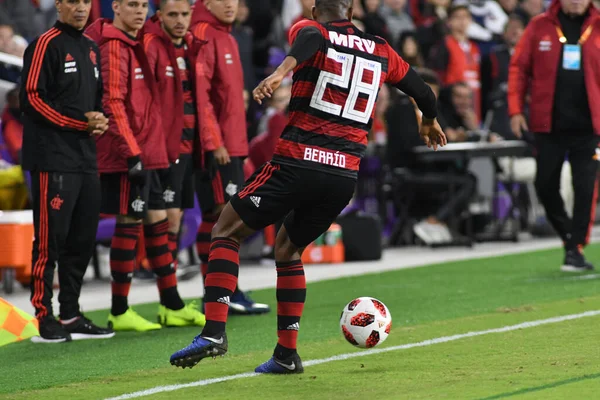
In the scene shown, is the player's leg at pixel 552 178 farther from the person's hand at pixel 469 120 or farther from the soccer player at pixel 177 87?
the person's hand at pixel 469 120

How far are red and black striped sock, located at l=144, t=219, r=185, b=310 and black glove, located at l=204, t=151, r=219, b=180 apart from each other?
1.74ft

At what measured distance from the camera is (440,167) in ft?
55.2

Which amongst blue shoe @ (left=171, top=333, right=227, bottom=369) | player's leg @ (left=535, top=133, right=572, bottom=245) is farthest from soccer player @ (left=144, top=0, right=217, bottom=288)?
player's leg @ (left=535, top=133, right=572, bottom=245)

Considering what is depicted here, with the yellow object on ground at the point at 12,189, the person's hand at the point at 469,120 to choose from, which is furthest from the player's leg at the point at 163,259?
the person's hand at the point at 469,120

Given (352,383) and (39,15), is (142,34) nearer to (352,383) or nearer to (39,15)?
(352,383)

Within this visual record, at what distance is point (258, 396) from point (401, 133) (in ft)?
33.8

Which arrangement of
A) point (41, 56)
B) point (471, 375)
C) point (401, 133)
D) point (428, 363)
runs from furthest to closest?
point (401, 133) → point (41, 56) → point (428, 363) → point (471, 375)

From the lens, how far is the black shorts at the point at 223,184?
9.62m

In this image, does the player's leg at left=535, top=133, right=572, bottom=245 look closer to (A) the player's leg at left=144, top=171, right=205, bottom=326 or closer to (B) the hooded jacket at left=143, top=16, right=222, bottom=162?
(B) the hooded jacket at left=143, top=16, right=222, bottom=162

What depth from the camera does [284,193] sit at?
6.62 metres

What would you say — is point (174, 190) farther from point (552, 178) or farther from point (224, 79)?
point (552, 178)

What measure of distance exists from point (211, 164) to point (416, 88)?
3009 millimetres

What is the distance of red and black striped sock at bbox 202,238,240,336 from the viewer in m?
6.50

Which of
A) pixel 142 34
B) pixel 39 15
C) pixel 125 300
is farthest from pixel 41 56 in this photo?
pixel 39 15
